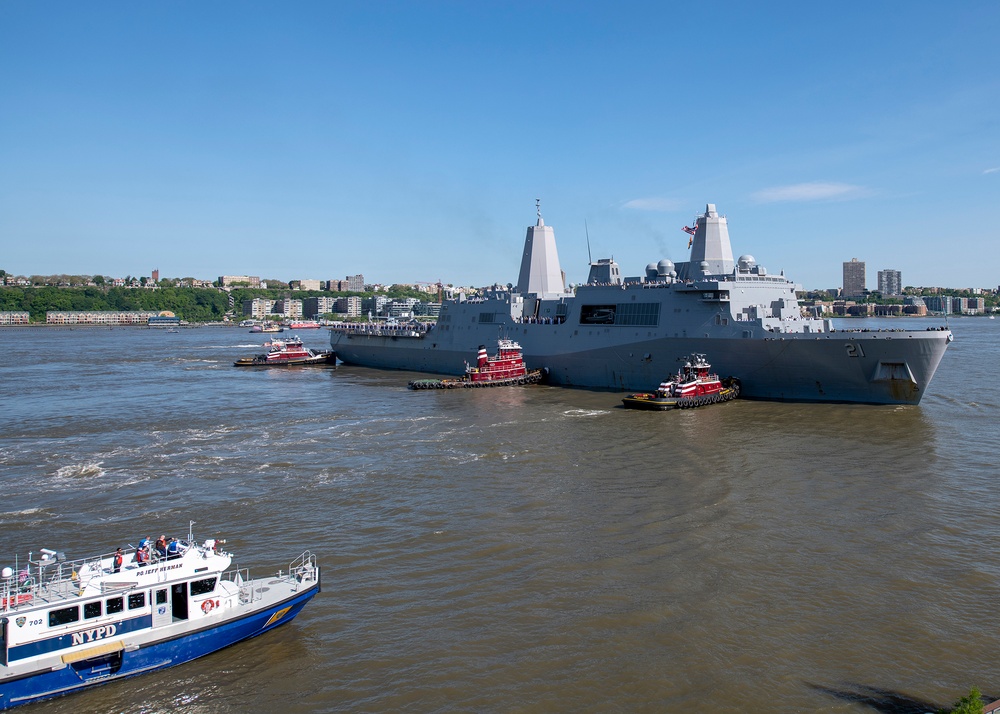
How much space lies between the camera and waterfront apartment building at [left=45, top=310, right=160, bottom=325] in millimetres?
155875

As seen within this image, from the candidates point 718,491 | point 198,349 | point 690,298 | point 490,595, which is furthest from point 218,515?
point 198,349

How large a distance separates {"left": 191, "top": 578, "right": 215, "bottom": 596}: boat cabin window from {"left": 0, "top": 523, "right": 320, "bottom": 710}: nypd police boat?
15 millimetres

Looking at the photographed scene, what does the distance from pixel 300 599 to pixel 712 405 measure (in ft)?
77.9

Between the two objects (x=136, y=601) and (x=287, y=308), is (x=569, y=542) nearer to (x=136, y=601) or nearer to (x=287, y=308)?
(x=136, y=601)

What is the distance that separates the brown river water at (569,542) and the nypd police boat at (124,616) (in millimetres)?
354

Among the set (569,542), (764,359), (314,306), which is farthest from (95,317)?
(569,542)

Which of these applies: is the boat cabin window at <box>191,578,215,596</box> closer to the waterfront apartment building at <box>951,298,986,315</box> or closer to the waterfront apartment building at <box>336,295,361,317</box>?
the waterfront apartment building at <box>336,295,361,317</box>

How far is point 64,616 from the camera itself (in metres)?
10.0

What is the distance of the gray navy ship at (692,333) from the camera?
29.2 m

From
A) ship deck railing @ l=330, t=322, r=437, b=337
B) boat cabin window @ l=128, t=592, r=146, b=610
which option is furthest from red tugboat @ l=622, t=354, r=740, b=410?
boat cabin window @ l=128, t=592, r=146, b=610

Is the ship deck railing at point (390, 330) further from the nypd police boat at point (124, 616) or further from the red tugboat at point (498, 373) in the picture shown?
the nypd police boat at point (124, 616)

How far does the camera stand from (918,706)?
899 cm

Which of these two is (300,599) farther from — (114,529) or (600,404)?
(600,404)

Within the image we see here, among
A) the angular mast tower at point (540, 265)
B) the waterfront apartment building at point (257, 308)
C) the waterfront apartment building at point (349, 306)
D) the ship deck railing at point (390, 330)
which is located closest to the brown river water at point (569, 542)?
the angular mast tower at point (540, 265)
